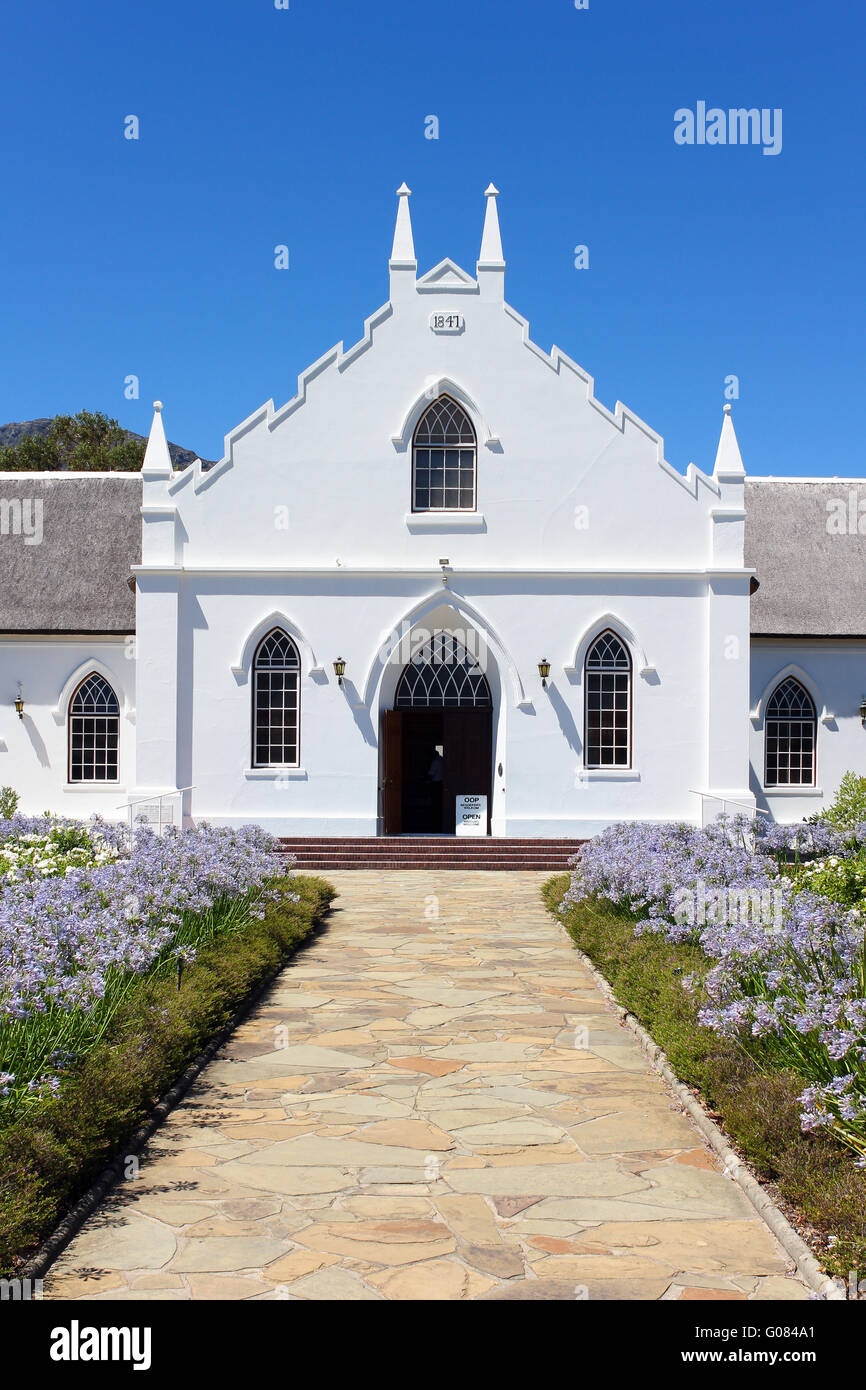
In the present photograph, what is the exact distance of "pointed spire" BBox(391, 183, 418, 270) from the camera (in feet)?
72.4

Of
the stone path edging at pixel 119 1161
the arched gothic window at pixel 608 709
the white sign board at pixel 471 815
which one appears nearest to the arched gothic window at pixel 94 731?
the white sign board at pixel 471 815

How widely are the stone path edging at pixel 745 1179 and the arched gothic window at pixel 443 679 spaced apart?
14.2 metres

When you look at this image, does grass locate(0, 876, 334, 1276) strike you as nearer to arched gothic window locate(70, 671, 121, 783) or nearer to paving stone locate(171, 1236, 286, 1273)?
paving stone locate(171, 1236, 286, 1273)

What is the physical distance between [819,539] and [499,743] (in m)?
9.59

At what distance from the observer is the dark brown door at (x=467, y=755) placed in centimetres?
2352

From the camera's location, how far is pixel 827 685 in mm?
24891

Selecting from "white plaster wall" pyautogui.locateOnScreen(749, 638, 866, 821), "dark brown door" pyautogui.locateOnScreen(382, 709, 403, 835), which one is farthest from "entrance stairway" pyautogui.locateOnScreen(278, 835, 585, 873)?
"white plaster wall" pyautogui.locateOnScreen(749, 638, 866, 821)

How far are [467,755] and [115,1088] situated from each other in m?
17.0

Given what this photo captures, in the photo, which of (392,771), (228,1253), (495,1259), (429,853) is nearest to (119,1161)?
(228,1253)

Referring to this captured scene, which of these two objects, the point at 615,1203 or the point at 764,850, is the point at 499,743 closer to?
the point at 764,850

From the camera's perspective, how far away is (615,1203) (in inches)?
234

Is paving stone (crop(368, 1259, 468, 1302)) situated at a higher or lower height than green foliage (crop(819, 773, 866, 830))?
lower

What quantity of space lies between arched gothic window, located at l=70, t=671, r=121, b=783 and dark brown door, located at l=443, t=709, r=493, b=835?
22.9 feet

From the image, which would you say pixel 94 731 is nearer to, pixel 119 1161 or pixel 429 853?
pixel 429 853
